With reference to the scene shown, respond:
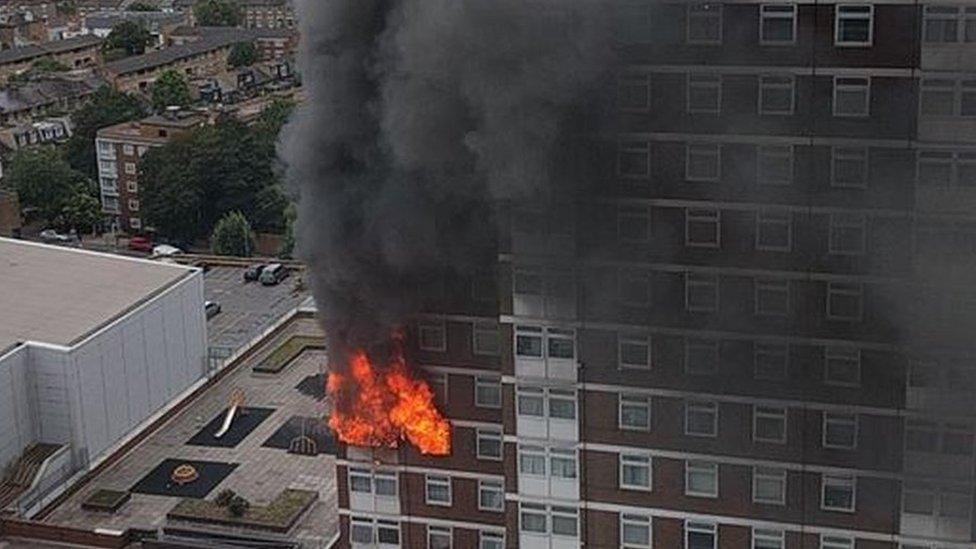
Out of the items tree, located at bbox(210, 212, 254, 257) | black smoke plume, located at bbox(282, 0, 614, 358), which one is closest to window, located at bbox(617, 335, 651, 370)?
black smoke plume, located at bbox(282, 0, 614, 358)

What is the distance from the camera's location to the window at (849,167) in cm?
1914

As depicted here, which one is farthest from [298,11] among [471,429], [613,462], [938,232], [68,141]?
[68,141]

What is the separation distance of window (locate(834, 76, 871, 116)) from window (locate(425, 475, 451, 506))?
9.01m

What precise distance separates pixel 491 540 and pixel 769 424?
543 centimetres

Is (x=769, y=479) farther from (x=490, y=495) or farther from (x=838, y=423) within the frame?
(x=490, y=495)

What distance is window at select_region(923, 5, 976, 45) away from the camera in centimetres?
1803

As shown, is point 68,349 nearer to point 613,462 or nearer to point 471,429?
point 471,429

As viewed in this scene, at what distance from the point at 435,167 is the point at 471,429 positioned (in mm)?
4553

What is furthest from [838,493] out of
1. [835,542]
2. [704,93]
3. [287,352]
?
[287,352]

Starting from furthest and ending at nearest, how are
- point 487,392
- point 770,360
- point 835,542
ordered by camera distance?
1. point 487,392
2. point 835,542
3. point 770,360

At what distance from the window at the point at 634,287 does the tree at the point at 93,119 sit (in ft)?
189

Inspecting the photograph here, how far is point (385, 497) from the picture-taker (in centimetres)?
2359

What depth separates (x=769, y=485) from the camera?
20750 millimetres

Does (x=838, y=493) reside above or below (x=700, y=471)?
below
